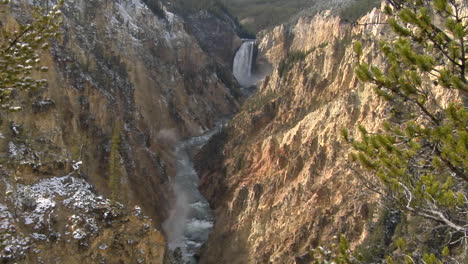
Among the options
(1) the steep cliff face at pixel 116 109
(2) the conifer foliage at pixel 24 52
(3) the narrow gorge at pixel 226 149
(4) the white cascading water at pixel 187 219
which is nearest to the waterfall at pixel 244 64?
(1) the steep cliff face at pixel 116 109

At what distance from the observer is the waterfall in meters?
89.6

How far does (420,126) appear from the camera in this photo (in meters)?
6.72

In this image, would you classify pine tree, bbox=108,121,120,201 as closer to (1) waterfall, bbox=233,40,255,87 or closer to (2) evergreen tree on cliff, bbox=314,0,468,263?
(2) evergreen tree on cliff, bbox=314,0,468,263

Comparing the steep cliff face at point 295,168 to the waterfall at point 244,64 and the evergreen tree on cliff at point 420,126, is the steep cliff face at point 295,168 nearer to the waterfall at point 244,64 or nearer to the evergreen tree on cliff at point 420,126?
the evergreen tree on cliff at point 420,126

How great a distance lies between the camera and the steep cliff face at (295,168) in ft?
91.9

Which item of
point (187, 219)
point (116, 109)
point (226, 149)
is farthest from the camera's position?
point (226, 149)

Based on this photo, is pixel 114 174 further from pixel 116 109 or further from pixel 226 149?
pixel 226 149

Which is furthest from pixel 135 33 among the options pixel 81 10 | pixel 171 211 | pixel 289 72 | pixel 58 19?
pixel 58 19

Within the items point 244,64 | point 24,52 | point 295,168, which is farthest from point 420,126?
point 244,64

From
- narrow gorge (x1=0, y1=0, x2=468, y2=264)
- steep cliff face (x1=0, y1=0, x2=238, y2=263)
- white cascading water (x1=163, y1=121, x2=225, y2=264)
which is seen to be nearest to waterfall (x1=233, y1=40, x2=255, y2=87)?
steep cliff face (x1=0, y1=0, x2=238, y2=263)

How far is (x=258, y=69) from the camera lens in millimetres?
91812

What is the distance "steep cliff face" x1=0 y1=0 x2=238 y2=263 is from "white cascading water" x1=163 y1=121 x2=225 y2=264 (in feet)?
4.15

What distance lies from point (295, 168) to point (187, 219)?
10181 millimetres

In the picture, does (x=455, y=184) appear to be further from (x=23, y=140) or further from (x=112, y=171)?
(x=112, y=171)
